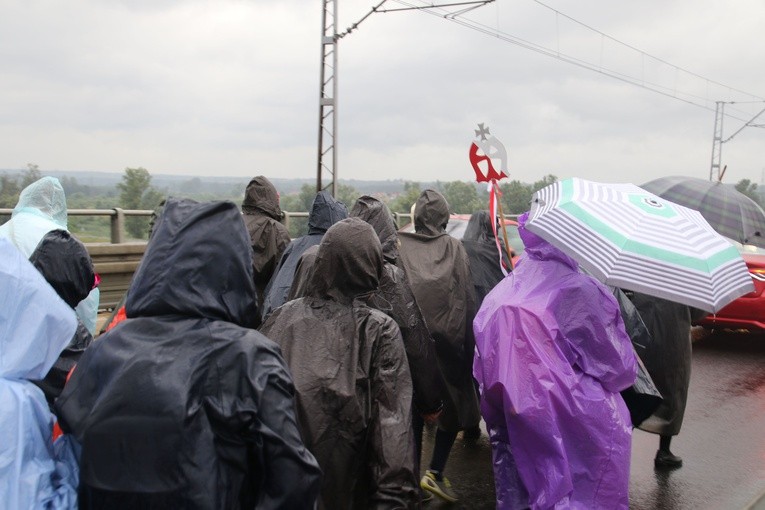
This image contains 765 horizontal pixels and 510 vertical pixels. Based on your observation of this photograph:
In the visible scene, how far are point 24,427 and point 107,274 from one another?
25.6 feet

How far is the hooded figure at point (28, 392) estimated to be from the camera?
196 cm

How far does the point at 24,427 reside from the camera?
2004 millimetres

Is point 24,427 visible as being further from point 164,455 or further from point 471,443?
point 471,443

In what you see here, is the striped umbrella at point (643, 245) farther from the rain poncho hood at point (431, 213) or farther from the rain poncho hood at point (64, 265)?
the rain poncho hood at point (64, 265)

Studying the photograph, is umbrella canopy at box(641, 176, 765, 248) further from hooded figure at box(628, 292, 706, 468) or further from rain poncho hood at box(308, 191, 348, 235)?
rain poncho hood at box(308, 191, 348, 235)

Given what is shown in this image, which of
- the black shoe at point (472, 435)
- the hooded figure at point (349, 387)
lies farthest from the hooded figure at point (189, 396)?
the black shoe at point (472, 435)

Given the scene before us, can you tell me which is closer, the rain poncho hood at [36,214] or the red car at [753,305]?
the rain poncho hood at [36,214]

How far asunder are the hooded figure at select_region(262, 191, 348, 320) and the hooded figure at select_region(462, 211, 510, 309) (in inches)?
37.7

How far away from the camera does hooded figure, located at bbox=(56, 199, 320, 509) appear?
197 cm

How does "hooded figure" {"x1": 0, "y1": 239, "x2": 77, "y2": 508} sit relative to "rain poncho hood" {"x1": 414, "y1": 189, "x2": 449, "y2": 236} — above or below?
below

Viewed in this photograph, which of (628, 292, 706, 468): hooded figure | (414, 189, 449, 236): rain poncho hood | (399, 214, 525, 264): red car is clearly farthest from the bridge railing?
(628, 292, 706, 468): hooded figure

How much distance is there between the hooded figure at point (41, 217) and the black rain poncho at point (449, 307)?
7.24ft

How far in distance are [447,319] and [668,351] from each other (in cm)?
161

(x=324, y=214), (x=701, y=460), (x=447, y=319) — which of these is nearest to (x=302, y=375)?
(x=447, y=319)
